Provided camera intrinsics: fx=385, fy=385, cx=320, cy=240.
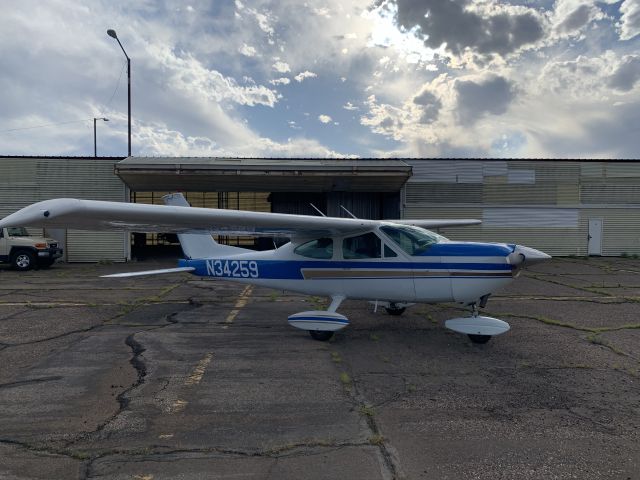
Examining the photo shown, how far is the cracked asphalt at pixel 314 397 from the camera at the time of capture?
2785mm

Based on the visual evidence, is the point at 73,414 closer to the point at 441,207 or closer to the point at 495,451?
the point at 495,451

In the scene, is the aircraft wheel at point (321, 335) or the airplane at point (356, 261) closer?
the airplane at point (356, 261)

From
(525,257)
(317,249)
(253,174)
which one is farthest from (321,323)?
(253,174)

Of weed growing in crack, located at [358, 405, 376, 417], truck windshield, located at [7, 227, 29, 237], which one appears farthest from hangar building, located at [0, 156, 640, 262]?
weed growing in crack, located at [358, 405, 376, 417]

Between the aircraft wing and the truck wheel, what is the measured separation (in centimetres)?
1281

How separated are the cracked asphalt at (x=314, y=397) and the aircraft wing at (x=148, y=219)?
1.74m

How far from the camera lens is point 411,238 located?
20.3ft

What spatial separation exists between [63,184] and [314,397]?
18.5 m

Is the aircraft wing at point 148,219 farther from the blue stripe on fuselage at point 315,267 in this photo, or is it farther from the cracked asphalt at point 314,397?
the cracked asphalt at point 314,397

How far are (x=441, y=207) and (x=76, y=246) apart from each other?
17.2m

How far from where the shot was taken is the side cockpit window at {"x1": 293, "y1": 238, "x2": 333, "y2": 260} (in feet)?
21.8

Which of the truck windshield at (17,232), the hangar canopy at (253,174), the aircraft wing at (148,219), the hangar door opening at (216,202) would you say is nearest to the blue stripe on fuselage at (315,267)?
the aircraft wing at (148,219)

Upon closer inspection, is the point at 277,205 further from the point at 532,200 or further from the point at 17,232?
the point at 532,200

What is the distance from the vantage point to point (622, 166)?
1945cm
